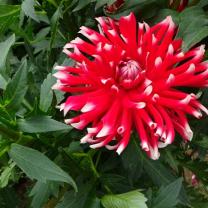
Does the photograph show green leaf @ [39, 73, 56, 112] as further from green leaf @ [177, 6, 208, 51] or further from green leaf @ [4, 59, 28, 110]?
green leaf @ [177, 6, 208, 51]

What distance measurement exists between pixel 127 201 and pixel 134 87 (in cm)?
28

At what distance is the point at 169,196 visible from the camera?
43.7 inches

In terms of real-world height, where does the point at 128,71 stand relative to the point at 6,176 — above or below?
above

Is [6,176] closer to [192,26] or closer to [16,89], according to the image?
[16,89]

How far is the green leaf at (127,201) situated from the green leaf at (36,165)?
0.15 m

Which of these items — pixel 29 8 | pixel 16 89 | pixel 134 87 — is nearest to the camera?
pixel 134 87

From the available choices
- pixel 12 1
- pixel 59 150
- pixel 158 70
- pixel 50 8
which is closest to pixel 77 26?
pixel 50 8

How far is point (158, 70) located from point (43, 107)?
295mm

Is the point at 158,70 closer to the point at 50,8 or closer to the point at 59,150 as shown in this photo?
the point at 59,150

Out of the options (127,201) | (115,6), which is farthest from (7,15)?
(127,201)

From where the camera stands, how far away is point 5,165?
1131 mm

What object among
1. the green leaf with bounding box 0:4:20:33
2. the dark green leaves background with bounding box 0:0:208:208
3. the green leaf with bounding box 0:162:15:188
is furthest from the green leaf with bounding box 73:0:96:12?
the green leaf with bounding box 0:162:15:188

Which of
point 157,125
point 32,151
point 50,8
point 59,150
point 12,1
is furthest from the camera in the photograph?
point 12,1

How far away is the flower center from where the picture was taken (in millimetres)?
924
